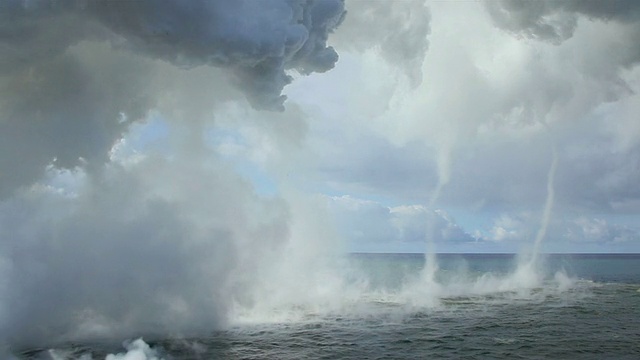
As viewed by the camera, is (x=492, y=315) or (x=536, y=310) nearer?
(x=492, y=315)

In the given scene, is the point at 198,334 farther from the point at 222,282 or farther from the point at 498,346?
the point at 498,346

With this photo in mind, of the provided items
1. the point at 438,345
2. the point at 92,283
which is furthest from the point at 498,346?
the point at 92,283

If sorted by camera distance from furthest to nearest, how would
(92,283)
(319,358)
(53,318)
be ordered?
(92,283)
(53,318)
(319,358)

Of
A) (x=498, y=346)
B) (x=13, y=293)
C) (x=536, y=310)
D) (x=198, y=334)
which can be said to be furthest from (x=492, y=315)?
(x=13, y=293)

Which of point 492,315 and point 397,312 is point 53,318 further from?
point 492,315

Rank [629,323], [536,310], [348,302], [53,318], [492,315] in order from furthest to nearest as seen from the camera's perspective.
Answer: [348,302] < [536,310] < [492,315] < [629,323] < [53,318]

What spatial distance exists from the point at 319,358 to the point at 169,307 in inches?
752

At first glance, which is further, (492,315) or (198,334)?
(492,315)

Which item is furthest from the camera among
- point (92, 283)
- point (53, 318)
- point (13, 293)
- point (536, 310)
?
point (536, 310)

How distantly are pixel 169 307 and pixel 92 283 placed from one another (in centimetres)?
776

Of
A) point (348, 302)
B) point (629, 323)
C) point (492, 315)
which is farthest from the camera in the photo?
point (348, 302)

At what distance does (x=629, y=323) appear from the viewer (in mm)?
57062

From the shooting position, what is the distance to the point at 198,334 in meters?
49.3

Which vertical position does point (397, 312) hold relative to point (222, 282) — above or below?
below
